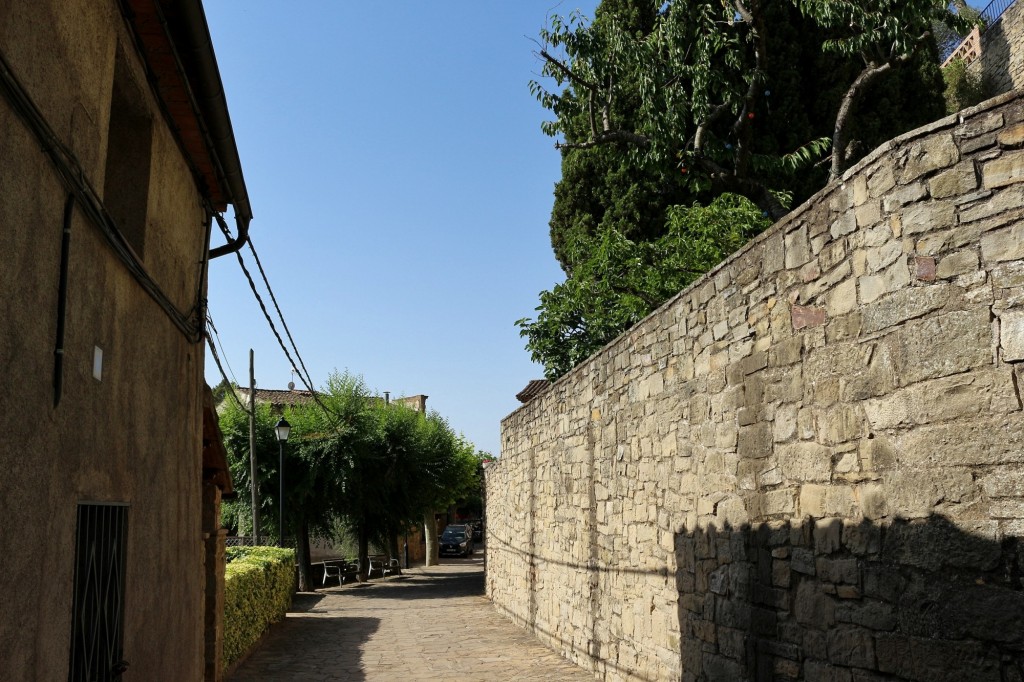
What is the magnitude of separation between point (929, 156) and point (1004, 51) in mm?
22916

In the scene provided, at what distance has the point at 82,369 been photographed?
156 inches

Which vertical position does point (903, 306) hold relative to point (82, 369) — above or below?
above

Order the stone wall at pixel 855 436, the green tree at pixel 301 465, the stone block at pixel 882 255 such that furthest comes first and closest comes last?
the green tree at pixel 301 465 < the stone block at pixel 882 255 < the stone wall at pixel 855 436

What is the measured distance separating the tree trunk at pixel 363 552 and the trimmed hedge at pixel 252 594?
617 cm

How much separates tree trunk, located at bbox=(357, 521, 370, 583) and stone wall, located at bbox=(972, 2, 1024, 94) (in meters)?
19.5

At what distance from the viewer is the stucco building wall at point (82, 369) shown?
10.4ft

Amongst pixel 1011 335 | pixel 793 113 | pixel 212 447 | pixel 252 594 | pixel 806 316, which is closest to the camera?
pixel 1011 335

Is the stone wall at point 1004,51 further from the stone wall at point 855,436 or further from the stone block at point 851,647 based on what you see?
the stone block at point 851,647

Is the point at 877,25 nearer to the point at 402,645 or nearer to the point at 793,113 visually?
the point at 793,113

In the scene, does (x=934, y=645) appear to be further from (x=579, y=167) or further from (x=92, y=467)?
(x=579, y=167)

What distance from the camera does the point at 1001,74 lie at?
23.1 meters

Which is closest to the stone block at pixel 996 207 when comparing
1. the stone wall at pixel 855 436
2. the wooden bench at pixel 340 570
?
the stone wall at pixel 855 436

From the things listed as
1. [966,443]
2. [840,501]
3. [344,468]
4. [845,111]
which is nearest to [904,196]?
[966,443]

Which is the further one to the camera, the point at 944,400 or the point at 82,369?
the point at 82,369
